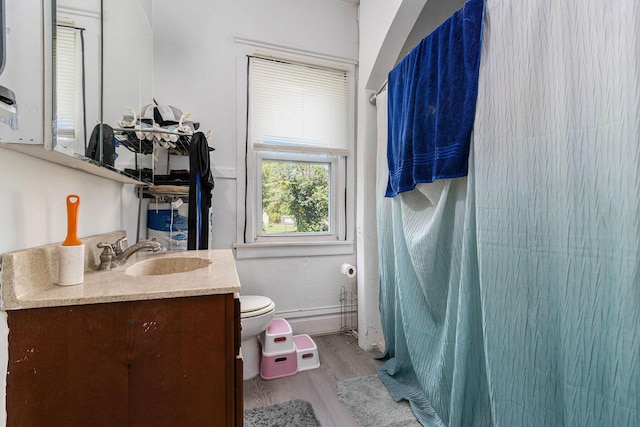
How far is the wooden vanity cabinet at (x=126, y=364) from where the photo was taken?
2.12 feet

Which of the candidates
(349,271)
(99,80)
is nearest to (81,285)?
(99,80)

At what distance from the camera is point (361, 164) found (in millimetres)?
2072

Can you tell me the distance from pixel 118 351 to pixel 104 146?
74cm

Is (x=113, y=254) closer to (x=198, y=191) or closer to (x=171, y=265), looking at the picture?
(x=171, y=265)

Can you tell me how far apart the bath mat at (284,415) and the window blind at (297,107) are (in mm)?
1678

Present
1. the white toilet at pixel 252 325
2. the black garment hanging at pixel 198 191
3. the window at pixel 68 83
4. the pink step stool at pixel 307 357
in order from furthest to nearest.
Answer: the pink step stool at pixel 307 357, the black garment hanging at pixel 198 191, the white toilet at pixel 252 325, the window at pixel 68 83

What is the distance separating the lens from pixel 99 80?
1.03m

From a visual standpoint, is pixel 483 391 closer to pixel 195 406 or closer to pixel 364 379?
pixel 364 379

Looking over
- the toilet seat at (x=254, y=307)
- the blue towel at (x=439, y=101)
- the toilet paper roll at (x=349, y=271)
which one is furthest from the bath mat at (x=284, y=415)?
the blue towel at (x=439, y=101)

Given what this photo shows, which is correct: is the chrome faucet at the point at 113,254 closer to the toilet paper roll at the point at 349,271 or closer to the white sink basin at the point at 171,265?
the white sink basin at the point at 171,265

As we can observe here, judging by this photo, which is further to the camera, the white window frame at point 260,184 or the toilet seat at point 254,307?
the white window frame at point 260,184

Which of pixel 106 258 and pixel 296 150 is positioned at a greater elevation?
pixel 296 150

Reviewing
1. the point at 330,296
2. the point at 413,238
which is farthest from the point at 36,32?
the point at 330,296

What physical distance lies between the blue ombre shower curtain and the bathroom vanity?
0.84m
